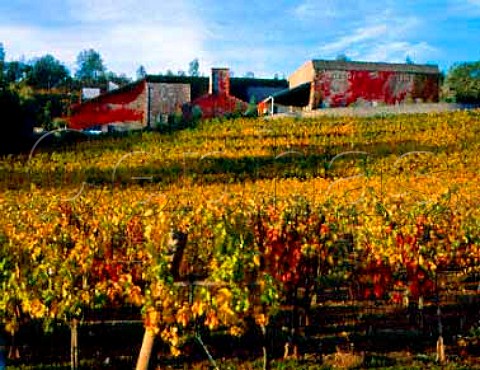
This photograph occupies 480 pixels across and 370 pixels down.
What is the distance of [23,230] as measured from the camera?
718cm

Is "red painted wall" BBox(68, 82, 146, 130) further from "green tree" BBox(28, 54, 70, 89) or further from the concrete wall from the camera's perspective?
"green tree" BBox(28, 54, 70, 89)

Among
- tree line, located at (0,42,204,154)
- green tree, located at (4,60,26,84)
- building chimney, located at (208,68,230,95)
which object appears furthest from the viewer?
green tree, located at (4,60,26,84)

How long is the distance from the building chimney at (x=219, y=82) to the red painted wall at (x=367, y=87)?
19.8ft

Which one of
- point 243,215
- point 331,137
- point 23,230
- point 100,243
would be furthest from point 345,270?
point 331,137

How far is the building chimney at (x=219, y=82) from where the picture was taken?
40.2m

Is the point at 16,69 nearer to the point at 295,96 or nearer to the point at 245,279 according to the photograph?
the point at 295,96

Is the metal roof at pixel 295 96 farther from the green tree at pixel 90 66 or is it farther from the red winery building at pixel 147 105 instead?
the green tree at pixel 90 66

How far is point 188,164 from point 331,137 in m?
6.75

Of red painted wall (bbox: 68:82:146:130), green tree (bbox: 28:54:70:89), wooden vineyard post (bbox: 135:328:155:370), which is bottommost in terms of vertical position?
wooden vineyard post (bbox: 135:328:155:370)

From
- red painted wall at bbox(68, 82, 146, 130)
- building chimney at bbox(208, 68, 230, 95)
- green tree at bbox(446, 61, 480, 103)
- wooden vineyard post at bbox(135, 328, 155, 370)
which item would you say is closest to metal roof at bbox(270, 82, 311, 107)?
building chimney at bbox(208, 68, 230, 95)

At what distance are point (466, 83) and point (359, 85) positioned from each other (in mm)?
6343

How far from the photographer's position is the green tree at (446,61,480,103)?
3750cm

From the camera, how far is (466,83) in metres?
38.1

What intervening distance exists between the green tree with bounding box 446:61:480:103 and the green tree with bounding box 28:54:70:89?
5076cm
